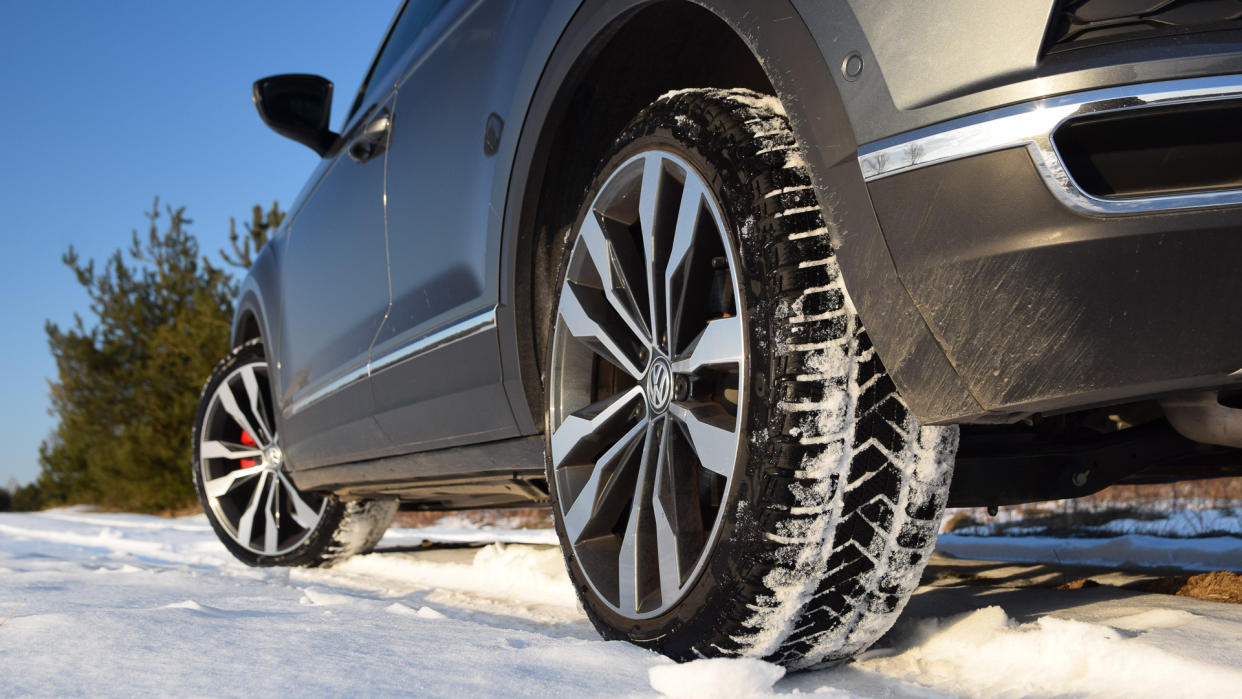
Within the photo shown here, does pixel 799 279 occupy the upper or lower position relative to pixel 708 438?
upper

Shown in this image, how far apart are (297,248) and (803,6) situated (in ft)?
8.72

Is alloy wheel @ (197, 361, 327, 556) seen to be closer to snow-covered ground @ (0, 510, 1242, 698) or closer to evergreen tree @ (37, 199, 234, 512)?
snow-covered ground @ (0, 510, 1242, 698)

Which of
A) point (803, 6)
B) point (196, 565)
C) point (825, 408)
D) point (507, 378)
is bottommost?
point (196, 565)

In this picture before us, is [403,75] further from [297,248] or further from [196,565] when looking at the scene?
[196,565]

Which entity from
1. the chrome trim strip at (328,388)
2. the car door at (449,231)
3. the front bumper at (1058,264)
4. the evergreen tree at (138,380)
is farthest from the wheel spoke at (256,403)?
the evergreen tree at (138,380)

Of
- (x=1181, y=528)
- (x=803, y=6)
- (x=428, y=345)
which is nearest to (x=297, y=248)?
(x=428, y=345)

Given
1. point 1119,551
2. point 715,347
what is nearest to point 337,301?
point 715,347

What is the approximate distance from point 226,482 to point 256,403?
1.24 ft

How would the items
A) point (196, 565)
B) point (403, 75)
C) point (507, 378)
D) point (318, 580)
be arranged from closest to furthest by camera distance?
point (507, 378)
point (403, 75)
point (318, 580)
point (196, 565)

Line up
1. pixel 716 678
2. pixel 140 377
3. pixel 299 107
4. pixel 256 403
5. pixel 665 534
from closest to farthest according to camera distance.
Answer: pixel 716 678, pixel 665 534, pixel 299 107, pixel 256 403, pixel 140 377

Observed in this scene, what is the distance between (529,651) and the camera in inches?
60.0

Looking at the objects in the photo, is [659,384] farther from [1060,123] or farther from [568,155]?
[1060,123]

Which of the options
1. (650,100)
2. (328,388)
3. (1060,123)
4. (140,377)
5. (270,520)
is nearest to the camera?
(1060,123)

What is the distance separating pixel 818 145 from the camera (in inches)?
52.4
